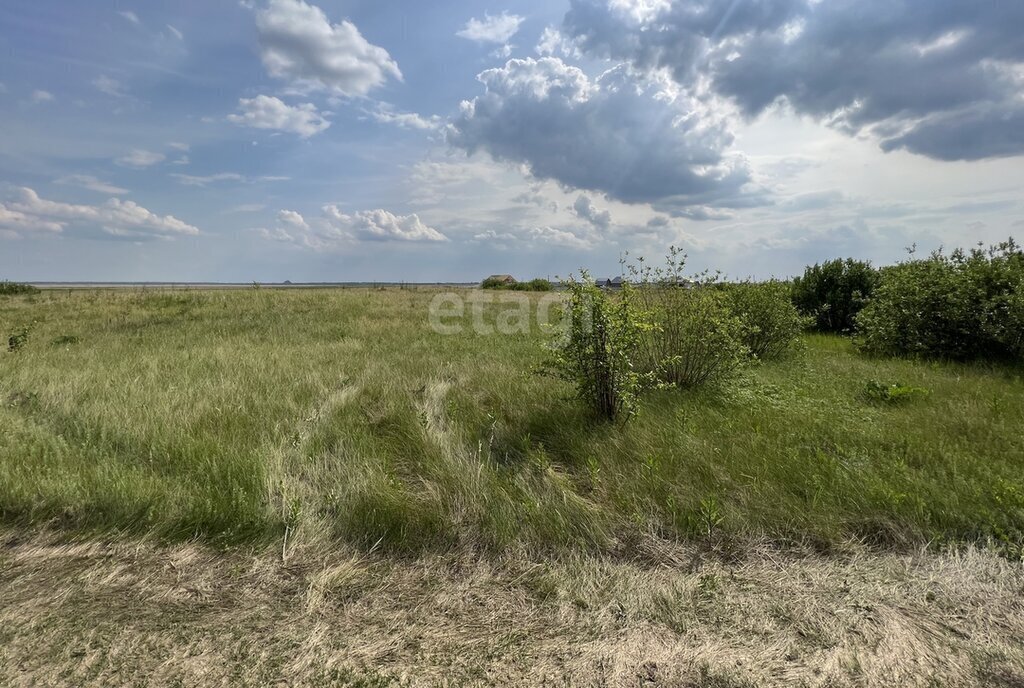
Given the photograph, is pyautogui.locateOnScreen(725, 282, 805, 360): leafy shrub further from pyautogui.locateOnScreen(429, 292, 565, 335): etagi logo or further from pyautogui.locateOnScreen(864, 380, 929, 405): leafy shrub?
pyautogui.locateOnScreen(429, 292, 565, 335): etagi logo

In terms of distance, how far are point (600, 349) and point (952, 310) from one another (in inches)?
275

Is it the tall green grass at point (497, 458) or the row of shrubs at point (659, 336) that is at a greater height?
the row of shrubs at point (659, 336)

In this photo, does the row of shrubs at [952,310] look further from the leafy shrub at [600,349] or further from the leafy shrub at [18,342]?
the leafy shrub at [18,342]

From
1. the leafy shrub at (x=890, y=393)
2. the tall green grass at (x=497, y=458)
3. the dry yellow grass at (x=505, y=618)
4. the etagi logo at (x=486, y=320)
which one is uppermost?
the etagi logo at (x=486, y=320)

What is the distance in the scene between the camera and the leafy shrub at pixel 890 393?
219 inches

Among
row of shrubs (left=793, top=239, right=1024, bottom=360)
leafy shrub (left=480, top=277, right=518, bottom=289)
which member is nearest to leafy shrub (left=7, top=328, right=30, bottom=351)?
row of shrubs (left=793, top=239, right=1024, bottom=360)

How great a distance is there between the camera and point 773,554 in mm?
2840

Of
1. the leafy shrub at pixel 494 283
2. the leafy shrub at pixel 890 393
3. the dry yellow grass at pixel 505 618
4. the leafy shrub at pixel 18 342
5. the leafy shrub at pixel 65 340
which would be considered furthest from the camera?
the leafy shrub at pixel 494 283

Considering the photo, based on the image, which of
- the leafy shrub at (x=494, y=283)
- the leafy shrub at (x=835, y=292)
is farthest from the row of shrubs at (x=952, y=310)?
the leafy shrub at (x=494, y=283)

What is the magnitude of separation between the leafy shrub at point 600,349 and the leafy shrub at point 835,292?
1051 cm

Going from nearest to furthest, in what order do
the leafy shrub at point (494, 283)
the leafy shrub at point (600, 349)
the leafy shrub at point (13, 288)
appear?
the leafy shrub at point (600, 349), the leafy shrub at point (13, 288), the leafy shrub at point (494, 283)

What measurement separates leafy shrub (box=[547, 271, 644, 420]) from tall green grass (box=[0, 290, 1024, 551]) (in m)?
0.33

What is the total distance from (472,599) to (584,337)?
286 cm

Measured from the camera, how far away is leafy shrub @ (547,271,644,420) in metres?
4.78
